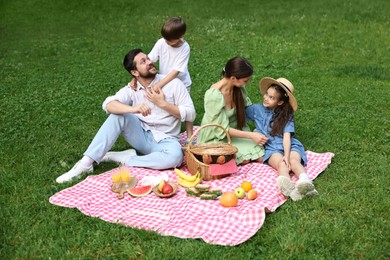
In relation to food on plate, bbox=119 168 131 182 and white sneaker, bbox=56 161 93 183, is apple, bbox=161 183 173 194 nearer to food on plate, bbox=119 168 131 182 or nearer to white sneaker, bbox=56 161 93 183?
food on plate, bbox=119 168 131 182

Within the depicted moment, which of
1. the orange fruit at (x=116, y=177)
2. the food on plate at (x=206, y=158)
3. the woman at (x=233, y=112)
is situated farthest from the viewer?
the woman at (x=233, y=112)

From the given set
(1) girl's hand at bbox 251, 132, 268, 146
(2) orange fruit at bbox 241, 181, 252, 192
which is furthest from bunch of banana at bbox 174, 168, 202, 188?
(1) girl's hand at bbox 251, 132, 268, 146

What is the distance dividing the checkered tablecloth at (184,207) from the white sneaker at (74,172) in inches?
7.6

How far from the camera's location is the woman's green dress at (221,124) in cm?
623

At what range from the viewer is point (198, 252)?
4387 millimetres

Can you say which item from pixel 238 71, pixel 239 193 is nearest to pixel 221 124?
pixel 238 71

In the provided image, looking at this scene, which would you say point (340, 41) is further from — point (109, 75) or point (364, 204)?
point (364, 204)

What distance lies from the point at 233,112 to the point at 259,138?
19.1 inches

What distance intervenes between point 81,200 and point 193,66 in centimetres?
606

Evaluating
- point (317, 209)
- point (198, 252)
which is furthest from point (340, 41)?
point (198, 252)

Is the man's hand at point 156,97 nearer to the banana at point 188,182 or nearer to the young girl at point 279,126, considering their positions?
the banana at point 188,182

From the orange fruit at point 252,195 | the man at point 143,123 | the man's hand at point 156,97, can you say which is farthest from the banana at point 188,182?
the man's hand at point 156,97

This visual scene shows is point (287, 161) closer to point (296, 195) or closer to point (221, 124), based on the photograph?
point (296, 195)

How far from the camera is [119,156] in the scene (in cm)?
651
